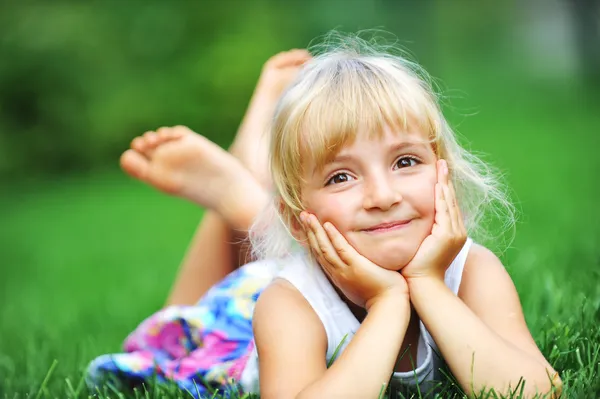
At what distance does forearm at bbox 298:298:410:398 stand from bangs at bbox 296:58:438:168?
15.3 inches

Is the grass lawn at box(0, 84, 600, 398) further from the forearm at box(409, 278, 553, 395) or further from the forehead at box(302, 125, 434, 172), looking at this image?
the forehead at box(302, 125, 434, 172)

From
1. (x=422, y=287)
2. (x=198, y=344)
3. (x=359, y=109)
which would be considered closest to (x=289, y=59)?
(x=198, y=344)

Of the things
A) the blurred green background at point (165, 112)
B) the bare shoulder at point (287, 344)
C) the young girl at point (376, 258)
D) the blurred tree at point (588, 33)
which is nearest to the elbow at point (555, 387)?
the young girl at point (376, 258)

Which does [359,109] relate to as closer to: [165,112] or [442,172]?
[442,172]

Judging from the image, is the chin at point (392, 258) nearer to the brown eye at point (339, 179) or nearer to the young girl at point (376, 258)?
the young girl at point (376, 258)

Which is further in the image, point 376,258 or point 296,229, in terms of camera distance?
point 296,229

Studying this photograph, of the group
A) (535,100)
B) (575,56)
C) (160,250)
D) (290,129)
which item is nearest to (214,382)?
(290,129)

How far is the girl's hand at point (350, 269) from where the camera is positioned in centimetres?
180

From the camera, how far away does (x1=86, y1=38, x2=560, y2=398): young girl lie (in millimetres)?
1720

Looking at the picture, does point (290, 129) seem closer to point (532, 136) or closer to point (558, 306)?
point (558, 306)

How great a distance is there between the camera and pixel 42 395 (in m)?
2.32

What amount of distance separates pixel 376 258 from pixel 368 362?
0.84ft

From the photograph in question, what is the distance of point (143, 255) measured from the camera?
589 centimetres

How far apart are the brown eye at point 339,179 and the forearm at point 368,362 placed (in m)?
0.31
